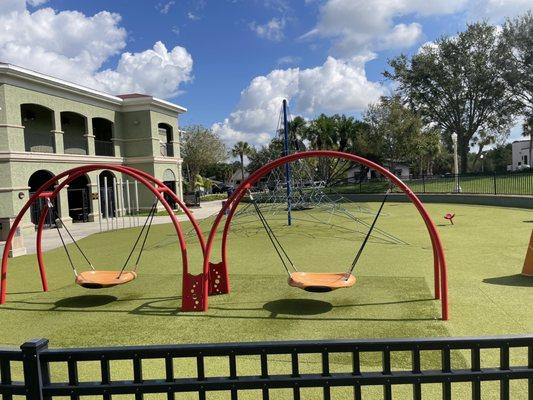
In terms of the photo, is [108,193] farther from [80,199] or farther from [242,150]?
[242,150]

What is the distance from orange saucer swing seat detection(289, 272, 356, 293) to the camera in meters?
6.12

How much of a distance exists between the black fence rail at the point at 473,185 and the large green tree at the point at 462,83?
11.4 meters

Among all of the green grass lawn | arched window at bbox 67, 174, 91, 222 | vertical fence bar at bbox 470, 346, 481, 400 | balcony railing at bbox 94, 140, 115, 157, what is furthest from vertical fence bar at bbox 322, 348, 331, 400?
balcony railing at bbox 94, 140, 115, 157

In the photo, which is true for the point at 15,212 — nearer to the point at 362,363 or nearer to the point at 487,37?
the point at 362,363

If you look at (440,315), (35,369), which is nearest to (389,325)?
(440,315)

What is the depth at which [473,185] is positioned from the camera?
2864 centimetres

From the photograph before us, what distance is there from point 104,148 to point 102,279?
71.1 ft

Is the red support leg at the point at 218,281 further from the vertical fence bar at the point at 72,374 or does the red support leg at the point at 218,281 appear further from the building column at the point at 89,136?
the building column at the point at 89,136

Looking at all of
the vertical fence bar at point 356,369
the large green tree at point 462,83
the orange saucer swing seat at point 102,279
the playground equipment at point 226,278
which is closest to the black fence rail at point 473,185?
the large green tree at point 462,83

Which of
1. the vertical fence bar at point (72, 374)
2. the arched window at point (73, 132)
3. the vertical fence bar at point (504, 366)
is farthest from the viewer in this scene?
the arched window at point (73, 132)

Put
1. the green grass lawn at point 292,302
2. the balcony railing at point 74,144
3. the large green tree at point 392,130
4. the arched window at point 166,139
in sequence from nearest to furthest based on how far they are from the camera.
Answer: the green grass lawn at point 292,302
the balcony railing at point 74,144
the arched window at point 166,139
the large green tree at point 392,130

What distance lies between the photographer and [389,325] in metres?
5.68

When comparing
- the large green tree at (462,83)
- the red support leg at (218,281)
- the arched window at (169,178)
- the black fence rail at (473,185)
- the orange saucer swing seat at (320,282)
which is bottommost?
the red support leg at (218,281)

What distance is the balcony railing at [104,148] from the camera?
26594 mm
